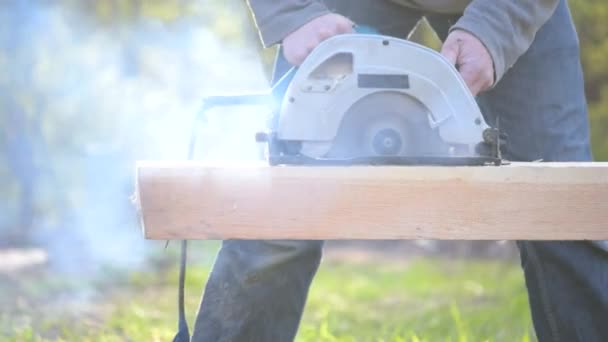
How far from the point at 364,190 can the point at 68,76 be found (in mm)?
4247

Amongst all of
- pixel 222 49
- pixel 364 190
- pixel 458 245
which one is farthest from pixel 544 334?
pixel 458 245

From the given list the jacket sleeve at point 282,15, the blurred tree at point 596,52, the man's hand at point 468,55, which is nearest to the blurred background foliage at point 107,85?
the blurred tree at point 596,52

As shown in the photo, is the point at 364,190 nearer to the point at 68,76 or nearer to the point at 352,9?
the point at 352,9

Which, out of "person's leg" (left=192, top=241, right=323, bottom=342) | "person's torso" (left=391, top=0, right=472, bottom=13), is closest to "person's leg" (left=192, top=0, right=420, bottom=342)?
"person's leg" (left=192, top=241, right=323, bottom=342)

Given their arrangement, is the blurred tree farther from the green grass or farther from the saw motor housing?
the saw motor housing

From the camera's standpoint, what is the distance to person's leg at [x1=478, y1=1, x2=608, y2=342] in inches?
87.7

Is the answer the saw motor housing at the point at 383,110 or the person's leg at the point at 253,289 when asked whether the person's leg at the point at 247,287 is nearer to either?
the person's leg at the point at 253,289

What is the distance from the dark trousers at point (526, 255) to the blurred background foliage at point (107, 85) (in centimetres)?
328

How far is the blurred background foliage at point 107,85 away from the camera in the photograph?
5723 mm

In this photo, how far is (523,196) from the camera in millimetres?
1734

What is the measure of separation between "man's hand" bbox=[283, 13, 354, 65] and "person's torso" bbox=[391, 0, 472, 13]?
0.35m

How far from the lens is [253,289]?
2133 mm

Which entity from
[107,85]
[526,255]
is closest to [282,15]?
[526,255]

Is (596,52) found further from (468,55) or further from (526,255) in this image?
(468,55)
